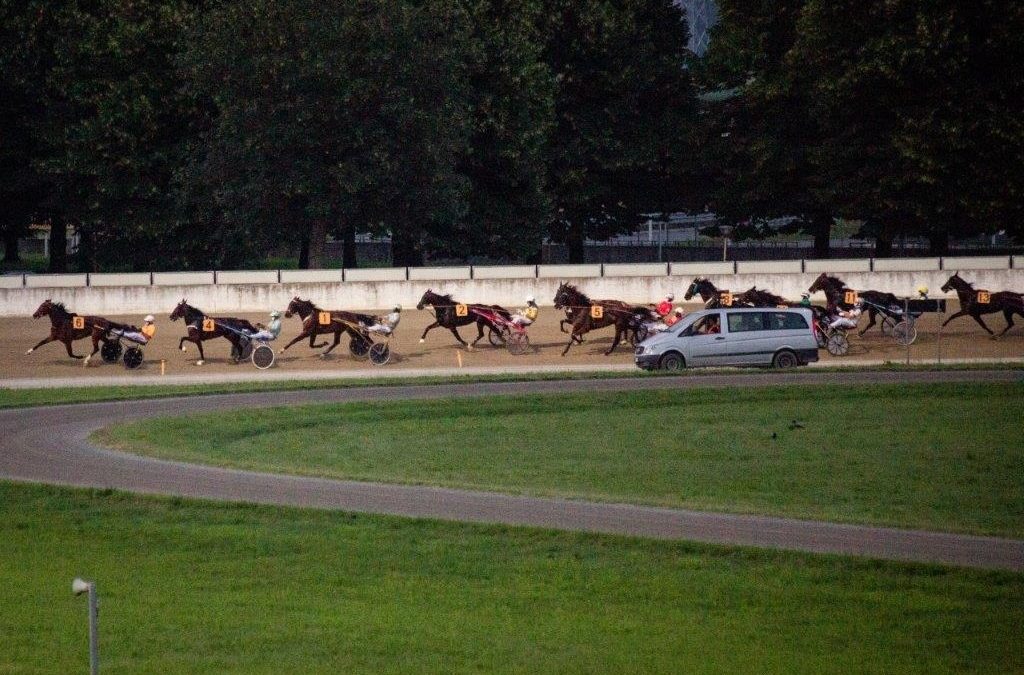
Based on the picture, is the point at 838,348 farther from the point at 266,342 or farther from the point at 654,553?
the point at 654,553

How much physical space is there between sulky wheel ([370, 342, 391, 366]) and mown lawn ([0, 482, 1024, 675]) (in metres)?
23.2

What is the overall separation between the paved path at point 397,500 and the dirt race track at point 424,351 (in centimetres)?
969

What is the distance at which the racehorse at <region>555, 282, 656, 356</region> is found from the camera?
46.8 m

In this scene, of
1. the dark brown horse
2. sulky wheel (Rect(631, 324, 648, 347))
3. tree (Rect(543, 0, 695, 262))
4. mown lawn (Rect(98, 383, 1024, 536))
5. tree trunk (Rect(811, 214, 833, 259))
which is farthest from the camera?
tree trunk (Rect(811, 214, 833, 259))

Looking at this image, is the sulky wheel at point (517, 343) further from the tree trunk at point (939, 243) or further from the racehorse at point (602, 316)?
the tree trunk at point (939, 243)

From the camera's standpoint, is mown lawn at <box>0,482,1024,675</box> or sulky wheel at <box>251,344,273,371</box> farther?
sulky wheel at <box>251,344,273,371</box>

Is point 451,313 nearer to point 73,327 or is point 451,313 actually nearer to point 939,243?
point 73,327

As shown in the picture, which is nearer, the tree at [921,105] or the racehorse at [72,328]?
the racehorse at [72,328]

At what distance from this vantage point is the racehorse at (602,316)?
1844 inches

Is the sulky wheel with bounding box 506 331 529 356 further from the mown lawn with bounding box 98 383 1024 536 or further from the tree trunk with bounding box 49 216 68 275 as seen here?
the tree trunk with bounding box 49 216 68 275

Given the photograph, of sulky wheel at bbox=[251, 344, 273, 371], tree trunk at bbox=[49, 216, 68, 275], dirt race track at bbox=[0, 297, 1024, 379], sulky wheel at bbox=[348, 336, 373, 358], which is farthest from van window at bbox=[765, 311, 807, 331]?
tree trunk at bbox=[49, 216, 68, 275]

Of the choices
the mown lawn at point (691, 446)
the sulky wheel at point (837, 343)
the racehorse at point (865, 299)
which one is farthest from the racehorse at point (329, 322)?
the racehorse at point (865, 299)

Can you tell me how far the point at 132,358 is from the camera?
145 ft

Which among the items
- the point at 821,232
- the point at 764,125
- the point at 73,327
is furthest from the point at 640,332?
the point at 821,232
